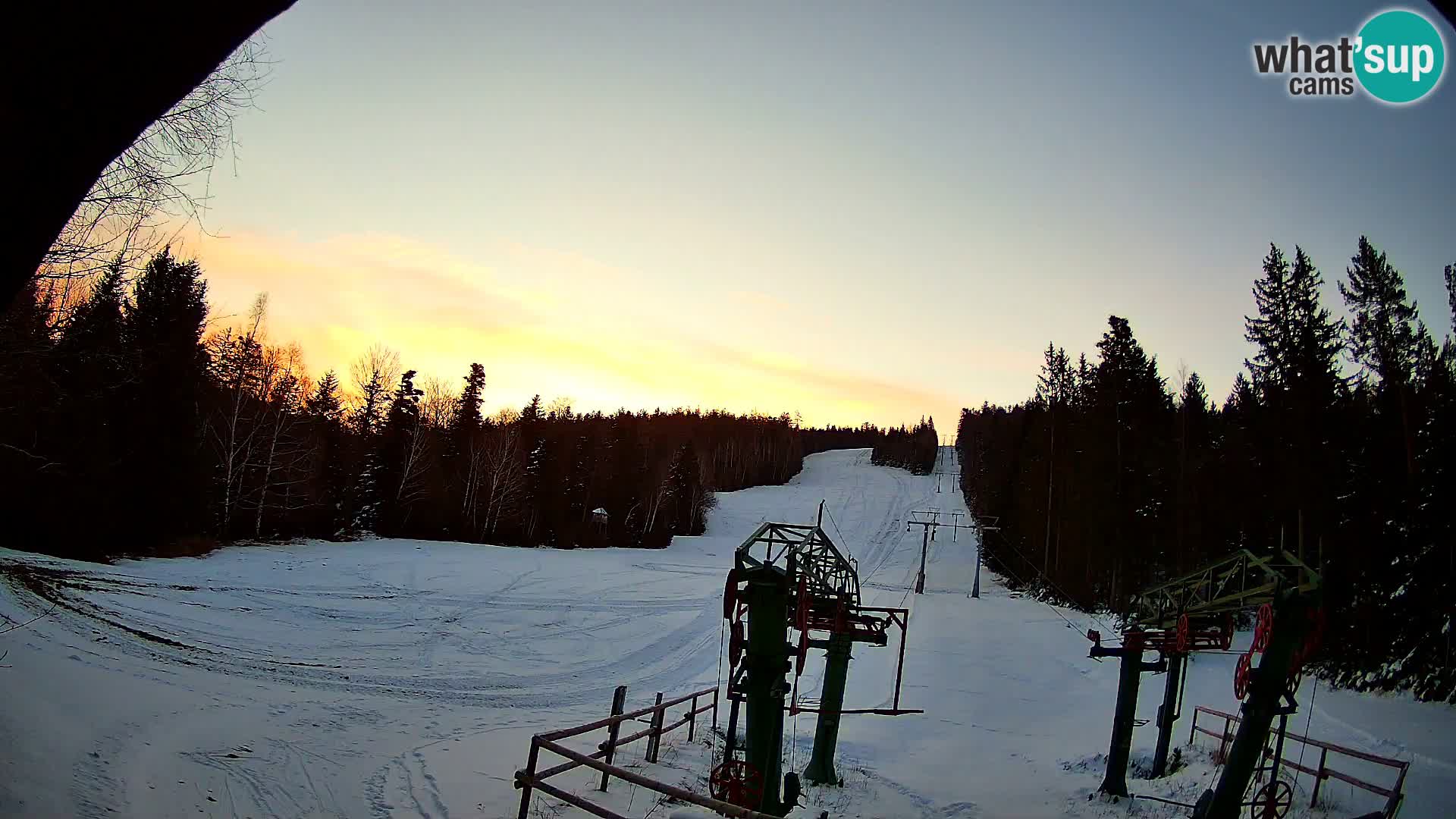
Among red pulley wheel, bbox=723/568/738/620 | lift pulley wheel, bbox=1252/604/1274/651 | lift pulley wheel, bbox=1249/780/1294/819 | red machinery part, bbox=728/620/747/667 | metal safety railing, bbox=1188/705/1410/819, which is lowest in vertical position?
lift pulley wheel, bbox=1249/780/1294/819

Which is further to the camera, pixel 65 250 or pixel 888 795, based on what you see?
pixel 888 795

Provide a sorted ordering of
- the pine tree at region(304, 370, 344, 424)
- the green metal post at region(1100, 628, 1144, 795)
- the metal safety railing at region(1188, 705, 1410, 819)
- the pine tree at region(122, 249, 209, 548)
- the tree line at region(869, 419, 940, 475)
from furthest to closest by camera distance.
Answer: the tree line at region(869, 419, 940, 475) < the pine tree at region(304, 370, 344, 424) < the pine tree at region(122, 249, 209, 548) < the green metal post at region(1100, 628, 1144, 795) < the metal safety railing at region(1188, 705, 1410, 819)

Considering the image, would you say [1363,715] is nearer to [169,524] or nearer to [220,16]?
[220,16]

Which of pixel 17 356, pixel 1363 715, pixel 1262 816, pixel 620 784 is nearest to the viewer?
pixel 17 356

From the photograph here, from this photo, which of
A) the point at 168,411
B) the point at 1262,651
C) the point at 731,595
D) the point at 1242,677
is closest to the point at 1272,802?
the point at 1242,677

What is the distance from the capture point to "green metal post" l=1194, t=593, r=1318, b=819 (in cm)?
1191

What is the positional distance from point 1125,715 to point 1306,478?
50.8 feet

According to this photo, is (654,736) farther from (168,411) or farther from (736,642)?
(168,411)

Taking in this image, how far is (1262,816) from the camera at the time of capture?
42.6 feet

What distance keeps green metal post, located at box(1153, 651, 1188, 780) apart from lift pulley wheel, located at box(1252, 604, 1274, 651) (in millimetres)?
4426

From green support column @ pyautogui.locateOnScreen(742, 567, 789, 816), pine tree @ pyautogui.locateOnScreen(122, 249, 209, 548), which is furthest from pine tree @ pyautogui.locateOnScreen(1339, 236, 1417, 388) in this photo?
pine tree @ pyautogui.locateOnScreen(122, 249, 209, 548)

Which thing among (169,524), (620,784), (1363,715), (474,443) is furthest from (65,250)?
(474,443)

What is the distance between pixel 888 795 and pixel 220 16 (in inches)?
727

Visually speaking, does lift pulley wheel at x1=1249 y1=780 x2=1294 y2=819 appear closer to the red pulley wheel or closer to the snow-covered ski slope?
the snow-covered ski slope
